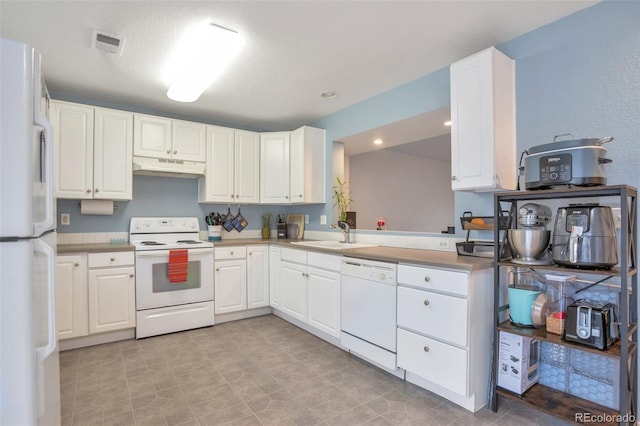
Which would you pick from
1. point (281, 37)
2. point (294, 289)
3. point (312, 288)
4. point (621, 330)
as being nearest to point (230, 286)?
point (294, 289)

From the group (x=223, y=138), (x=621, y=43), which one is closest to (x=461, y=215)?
(x=621, y=43)

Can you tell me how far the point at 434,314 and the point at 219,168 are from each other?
2.84 meters

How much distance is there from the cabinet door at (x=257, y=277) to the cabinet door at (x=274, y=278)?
0.06m

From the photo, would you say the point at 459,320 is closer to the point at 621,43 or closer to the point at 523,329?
the point at 523,329

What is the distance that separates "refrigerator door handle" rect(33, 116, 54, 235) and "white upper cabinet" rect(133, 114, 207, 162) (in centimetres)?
238

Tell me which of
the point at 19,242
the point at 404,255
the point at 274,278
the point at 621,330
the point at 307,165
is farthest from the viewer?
the point at 307,165

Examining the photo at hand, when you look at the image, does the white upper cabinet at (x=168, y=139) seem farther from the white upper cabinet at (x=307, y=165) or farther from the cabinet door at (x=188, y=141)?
the white upper cabinet at (x=307, y=165)

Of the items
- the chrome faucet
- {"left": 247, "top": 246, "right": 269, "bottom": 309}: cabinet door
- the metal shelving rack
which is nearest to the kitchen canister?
{"left": 247, "top": 246, "right": 269, "bottom": 309}: cabinet door

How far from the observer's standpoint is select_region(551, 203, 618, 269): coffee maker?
162cm

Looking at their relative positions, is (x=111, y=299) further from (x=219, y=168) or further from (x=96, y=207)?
(x=219, y=168)

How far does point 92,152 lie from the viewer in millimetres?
3162

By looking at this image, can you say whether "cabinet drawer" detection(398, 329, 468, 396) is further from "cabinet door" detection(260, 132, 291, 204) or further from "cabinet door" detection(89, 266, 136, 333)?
"cabinet door" detection(89, 266, 136, 333)

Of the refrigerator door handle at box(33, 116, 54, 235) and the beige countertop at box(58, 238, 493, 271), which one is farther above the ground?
the refrigerator door handle at box(33, 116, 54, 235)
